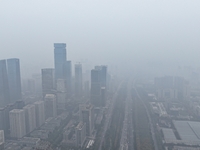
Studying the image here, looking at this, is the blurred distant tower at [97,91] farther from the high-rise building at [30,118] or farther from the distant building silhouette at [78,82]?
the high-rise building at [30,118]

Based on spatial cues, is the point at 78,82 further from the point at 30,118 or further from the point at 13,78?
the point at 30,118

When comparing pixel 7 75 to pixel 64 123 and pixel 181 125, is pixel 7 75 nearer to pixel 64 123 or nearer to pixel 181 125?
pixel 64 123

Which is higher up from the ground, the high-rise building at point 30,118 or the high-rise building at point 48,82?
the high-rise building at point 48,82

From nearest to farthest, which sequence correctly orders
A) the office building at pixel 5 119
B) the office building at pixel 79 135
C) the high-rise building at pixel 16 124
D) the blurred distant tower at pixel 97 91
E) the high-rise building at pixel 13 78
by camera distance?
the office building at pixel 79 135 < the high-rise building at pixel 16 124 < the office building at pixel 5 119 < the high-rise building at pixel 13 78 < the blurred distant tower at pixel 97 91

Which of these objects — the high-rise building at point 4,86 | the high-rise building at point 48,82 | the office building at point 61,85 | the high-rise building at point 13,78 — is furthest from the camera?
the high-rise building at point 48,82

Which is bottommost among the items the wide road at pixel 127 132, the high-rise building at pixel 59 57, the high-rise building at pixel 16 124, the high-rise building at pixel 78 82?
the wide road at pixel 127 132

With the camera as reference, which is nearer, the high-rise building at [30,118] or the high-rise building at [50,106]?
the high-rise building at [30,118]

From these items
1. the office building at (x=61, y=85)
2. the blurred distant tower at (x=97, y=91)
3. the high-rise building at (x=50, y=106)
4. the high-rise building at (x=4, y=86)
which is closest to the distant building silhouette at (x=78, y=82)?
the blurred distant tower at (x=97, y=91)

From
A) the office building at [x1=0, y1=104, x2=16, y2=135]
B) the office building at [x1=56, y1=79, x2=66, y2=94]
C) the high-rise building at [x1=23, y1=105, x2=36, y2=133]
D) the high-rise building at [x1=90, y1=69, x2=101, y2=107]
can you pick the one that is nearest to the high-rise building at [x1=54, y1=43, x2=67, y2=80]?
the high-rise building at [x1=90, y1=69, x2=101, y2=107]

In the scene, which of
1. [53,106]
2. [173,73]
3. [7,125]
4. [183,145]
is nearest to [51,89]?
[53,106]
